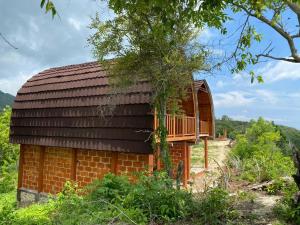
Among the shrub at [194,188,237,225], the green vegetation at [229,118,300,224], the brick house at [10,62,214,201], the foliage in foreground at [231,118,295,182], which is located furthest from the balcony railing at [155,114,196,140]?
the shrub at [194,188,237,225]

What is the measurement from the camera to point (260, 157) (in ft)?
40.8

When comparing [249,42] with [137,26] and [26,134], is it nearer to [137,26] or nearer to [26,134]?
[137,26]

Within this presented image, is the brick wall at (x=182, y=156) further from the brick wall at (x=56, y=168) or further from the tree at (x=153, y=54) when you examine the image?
the tree at (x=153, y=54)

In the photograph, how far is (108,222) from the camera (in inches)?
226

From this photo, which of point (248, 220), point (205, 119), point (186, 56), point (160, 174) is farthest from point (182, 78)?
point (205, 119)

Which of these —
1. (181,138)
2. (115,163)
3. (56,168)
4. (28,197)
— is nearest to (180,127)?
(181,138)

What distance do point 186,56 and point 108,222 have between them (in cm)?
A: 491

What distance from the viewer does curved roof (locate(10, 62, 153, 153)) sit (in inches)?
405

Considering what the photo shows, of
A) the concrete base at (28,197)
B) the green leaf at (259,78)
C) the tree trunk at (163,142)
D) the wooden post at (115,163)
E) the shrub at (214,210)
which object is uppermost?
the green leaf at (259,78)

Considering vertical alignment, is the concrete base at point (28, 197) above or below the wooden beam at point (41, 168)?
below

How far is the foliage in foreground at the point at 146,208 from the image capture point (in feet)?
18.5

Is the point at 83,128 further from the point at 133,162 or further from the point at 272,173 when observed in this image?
the point at 272,173

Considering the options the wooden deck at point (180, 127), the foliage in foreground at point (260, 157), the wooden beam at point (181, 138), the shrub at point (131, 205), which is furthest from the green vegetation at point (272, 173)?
the wooden deck at point (180, 127)

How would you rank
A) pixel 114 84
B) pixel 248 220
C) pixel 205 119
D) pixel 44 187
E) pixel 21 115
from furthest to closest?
pixel 205 119, pixel 21 115, pixel 44 187, pixel 114 84, pixel 248 220
